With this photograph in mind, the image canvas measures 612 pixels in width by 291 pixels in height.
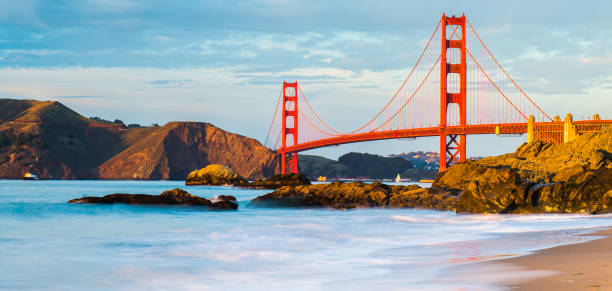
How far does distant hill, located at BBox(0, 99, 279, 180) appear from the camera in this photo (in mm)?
119938

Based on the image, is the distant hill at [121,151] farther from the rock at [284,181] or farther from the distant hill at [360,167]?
the rock at [284,181]

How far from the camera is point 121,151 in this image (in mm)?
131625

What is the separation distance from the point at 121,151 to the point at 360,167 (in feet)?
179

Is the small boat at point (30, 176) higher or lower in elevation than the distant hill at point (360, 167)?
lower

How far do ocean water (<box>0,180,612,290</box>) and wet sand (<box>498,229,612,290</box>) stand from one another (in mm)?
492

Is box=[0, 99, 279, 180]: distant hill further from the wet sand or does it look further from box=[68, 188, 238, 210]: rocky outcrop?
the wet sand

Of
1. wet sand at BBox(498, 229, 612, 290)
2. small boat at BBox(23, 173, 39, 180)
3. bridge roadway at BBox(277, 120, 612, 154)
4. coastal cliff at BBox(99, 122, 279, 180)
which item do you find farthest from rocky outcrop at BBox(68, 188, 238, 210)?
small boat at BBox(23, 173, 39, 180)

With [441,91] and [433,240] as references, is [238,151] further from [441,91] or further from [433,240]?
[433,240]

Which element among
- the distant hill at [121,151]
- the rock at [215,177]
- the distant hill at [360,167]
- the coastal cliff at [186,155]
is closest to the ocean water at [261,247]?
the rock at [215,177]

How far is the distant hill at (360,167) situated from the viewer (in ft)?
477

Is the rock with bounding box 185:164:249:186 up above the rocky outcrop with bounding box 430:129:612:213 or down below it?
below

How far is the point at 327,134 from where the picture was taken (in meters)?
69.1

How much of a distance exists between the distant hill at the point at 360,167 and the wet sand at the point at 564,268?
133 meters

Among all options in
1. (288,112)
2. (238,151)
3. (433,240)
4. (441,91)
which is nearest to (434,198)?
(433,240)
